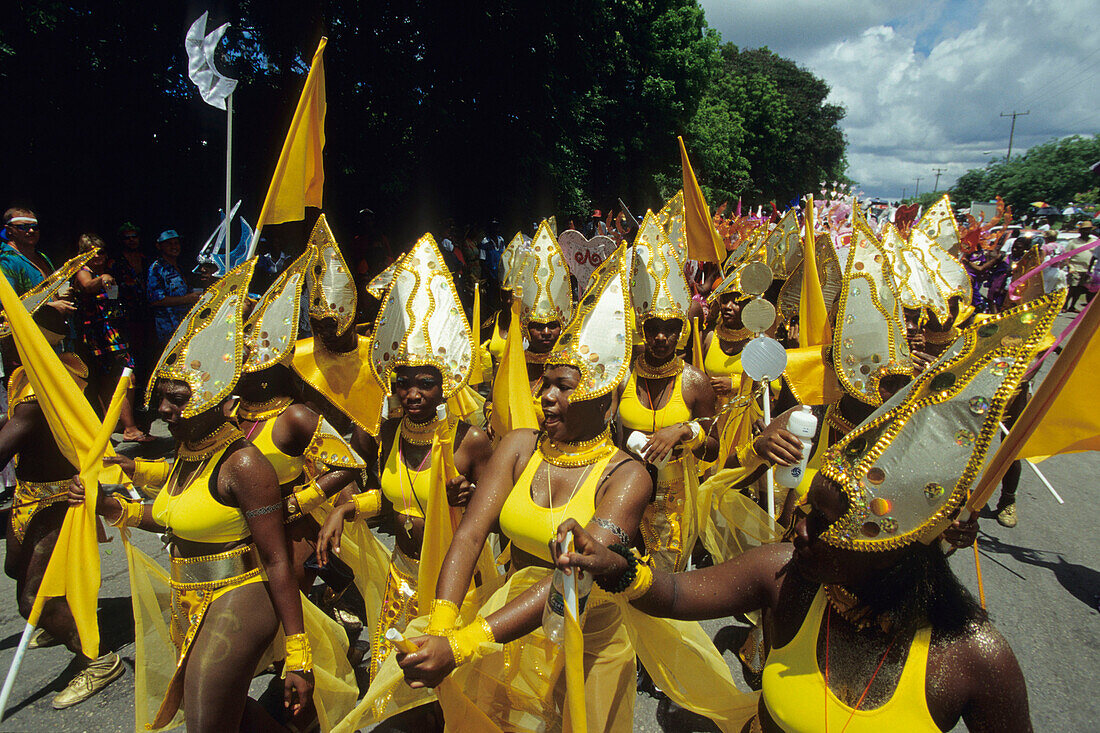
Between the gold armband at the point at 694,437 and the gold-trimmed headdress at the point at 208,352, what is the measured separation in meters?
2.36

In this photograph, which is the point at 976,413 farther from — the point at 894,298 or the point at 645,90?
the point at 645,90

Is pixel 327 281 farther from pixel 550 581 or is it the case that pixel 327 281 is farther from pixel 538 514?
pixel 550 581

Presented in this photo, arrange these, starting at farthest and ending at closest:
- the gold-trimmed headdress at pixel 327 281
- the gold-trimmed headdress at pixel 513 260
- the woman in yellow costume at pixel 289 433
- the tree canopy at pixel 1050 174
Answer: the tree canopy at pixel 1050 174 → the gold-trimmed headdress at pixel 513 260 → the gold-trimmed headdress at pixel 327 281 → the woman in yellow costume at pixel 289 433

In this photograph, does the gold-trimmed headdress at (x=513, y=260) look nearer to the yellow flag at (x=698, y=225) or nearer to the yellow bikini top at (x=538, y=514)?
the yellow flag at (x=698, y=225)

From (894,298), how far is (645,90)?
18.4m

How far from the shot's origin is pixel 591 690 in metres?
2.27

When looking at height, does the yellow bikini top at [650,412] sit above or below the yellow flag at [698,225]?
below

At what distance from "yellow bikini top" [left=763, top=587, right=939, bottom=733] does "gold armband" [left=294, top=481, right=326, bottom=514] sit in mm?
2233

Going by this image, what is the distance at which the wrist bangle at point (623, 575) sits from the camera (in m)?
1.78

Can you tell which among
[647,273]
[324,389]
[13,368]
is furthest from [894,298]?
[13,368]

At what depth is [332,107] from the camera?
36.3 ft

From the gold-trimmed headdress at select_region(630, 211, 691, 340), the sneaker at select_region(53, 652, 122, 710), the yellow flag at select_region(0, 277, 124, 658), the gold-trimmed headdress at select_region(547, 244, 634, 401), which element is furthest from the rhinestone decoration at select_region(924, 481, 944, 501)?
the sneaker at select_region(53, 652, 122, 710)

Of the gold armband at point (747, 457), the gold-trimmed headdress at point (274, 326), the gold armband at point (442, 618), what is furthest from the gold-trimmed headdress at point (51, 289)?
the gold armband at point (747, 457)

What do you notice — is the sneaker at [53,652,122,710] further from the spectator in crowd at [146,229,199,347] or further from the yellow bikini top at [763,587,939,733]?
the spectator in crowd at [146,229,199,347]
